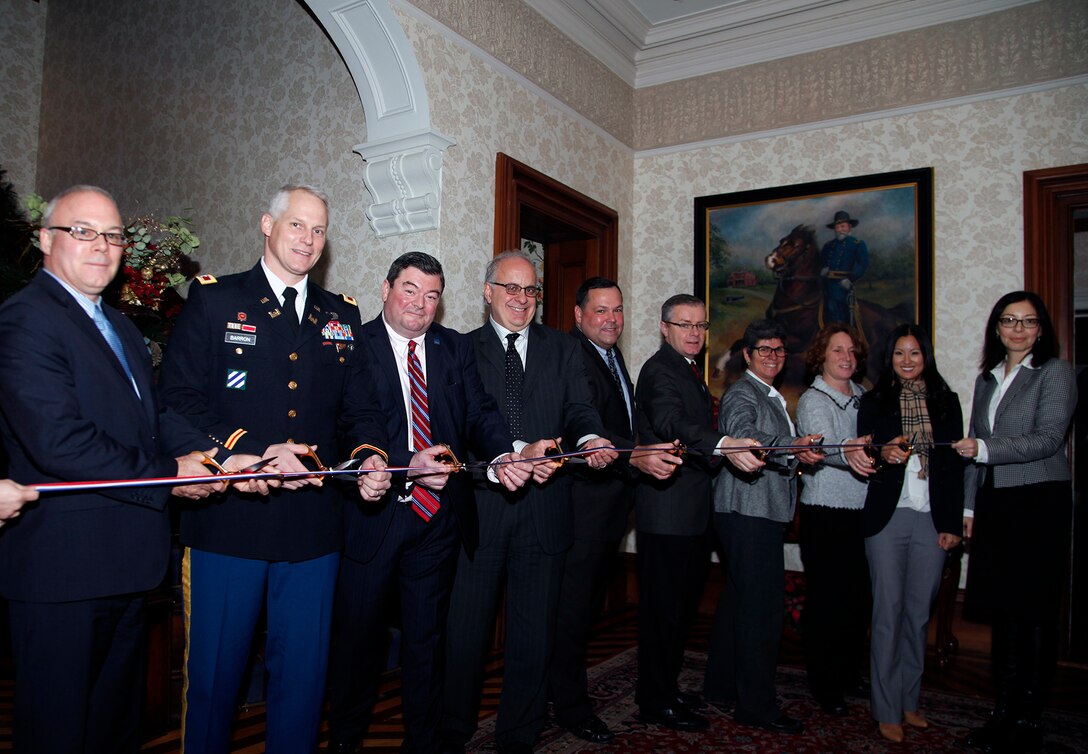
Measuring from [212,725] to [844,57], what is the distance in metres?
5.02

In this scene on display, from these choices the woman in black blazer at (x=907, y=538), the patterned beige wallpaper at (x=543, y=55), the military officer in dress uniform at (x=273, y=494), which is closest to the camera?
the military officer in dress uniform at (x=273, y=494)

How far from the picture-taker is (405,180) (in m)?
3.79

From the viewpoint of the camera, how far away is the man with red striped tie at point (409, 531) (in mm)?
2453

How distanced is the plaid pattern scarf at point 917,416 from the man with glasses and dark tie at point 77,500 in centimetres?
254

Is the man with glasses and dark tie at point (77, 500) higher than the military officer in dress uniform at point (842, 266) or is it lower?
lower

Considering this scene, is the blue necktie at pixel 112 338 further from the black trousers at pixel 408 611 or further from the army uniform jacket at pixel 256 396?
the black trousers at pixel 408 611

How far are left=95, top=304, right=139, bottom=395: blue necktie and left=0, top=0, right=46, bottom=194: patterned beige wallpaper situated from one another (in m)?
4.83

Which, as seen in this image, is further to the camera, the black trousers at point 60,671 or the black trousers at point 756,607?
the black trousers at point 756,607

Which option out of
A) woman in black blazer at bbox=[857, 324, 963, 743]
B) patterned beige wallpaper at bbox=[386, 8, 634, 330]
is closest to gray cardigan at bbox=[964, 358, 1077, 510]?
woman in black blazer at bbox=[857, 324, 963, 743]

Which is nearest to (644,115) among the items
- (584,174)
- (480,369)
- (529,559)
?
(584,174)

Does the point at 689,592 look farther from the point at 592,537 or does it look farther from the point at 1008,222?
the point at 1008,222

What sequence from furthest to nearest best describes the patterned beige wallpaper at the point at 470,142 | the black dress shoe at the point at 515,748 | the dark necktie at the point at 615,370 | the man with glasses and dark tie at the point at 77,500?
the patterned beige wallpaper at the point at 470,142, the dark necktie at the point at 615,370, the black dress shoe at the point at 515,748, the man with glasses and dark tie at the point at 77,500

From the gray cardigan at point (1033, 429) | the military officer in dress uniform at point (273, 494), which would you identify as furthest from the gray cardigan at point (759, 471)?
the military officer in dress uniform at point (273, 494)

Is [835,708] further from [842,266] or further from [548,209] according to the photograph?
[548,209]
